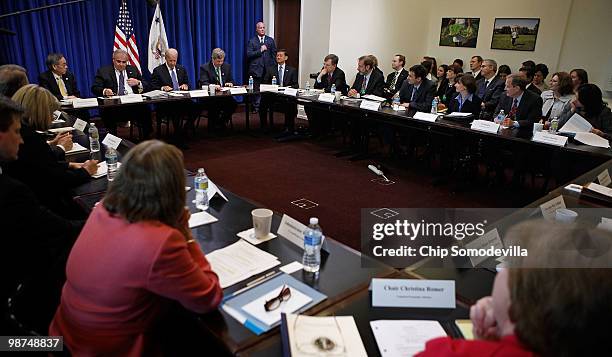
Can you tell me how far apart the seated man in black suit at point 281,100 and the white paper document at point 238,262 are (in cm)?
462

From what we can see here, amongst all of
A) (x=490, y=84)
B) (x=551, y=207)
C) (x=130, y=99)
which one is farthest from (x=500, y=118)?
(x=130, y=99)

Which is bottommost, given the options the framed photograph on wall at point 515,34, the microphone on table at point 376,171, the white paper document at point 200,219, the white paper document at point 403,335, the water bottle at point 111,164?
the microphone on table at point 376,171

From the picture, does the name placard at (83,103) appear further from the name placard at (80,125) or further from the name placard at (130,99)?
the name placard at (80,125)

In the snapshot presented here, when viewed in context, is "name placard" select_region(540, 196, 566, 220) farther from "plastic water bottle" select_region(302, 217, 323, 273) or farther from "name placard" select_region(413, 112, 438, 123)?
"name placard" select_region(413, 112, 438, 123)

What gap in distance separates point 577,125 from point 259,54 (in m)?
5.56

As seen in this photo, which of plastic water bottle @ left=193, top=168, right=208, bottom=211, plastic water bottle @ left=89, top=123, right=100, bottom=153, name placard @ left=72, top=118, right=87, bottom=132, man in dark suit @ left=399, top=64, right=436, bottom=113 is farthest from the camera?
man in dark suit @ left=399, top=64, right=436, bottom=113

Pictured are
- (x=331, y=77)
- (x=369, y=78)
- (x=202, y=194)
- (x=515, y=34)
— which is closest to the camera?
(x=202, y=194)

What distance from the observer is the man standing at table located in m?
7.95

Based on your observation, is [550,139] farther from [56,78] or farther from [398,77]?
[56,78]

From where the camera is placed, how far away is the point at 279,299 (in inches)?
54.7

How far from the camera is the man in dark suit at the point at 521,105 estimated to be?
4.38 m

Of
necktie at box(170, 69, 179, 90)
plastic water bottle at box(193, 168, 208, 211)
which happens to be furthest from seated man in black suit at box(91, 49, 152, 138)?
plastic water bottle at box(193, 168, 208, 211)

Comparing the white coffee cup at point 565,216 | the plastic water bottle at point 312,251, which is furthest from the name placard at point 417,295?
the white coffee cup at point 565,216

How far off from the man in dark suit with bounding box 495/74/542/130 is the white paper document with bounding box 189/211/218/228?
138 inches
